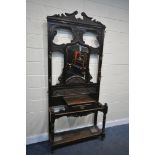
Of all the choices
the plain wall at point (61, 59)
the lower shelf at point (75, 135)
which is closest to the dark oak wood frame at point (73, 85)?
the lower shelf at point (75, 135)

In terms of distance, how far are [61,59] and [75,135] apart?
1.22m

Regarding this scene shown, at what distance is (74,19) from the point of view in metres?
1.93

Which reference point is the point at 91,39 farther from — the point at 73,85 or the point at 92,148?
the point at 92,148

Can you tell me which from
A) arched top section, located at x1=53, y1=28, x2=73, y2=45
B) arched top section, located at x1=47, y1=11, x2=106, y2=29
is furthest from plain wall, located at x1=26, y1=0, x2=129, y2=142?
arched top section, located at x1=47, y1=11, x2=106, y2=29

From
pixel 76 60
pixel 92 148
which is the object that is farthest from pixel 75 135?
pixel 76 60

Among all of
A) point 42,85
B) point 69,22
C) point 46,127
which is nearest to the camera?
point 69,22

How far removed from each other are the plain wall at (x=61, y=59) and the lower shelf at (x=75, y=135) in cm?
11

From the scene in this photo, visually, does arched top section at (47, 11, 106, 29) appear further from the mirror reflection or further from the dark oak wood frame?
the mirror reflection
